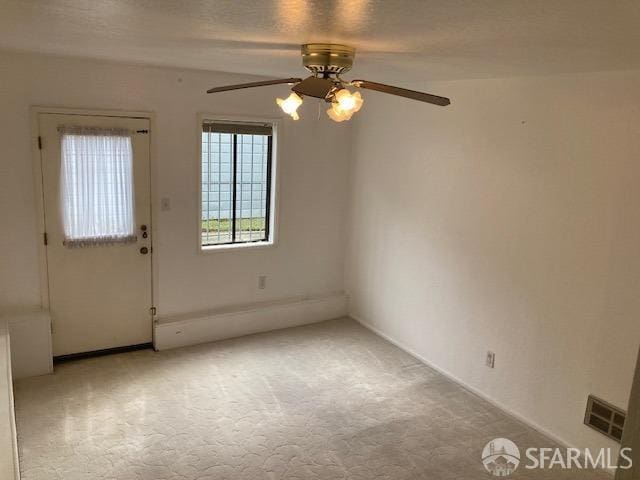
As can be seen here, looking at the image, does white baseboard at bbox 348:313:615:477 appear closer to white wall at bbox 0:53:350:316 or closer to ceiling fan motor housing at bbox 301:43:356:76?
white wall at bbox 0:53:350:316

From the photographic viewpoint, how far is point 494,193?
3678 millimetres

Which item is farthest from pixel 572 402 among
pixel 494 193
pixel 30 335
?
pixel 30 335

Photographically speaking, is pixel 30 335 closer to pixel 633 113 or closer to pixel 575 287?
pixel 575 287

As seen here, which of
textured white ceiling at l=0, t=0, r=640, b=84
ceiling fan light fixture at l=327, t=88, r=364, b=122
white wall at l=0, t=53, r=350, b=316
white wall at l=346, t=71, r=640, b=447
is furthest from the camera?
white wall at l=0, t=53, r=350, b=316

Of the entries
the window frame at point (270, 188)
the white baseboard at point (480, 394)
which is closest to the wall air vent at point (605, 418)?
the white baseboard at point (480, 394)

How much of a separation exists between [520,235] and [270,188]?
7.93 feet

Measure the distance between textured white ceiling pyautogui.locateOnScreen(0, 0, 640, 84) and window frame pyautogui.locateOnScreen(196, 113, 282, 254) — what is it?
1.24 m

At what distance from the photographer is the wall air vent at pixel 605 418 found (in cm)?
298

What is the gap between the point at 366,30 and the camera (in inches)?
76.9

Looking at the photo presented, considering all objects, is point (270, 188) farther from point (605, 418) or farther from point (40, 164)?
point (605, 418)

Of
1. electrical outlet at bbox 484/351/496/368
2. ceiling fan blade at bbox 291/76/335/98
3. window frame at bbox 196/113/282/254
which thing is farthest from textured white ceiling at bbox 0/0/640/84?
electrical outlet at bbox 484/351/496/368

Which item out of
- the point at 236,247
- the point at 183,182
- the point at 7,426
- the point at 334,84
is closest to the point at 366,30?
the point at 334,84

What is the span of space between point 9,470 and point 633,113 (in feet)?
11.9

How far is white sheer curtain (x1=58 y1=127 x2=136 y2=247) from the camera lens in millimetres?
3939
